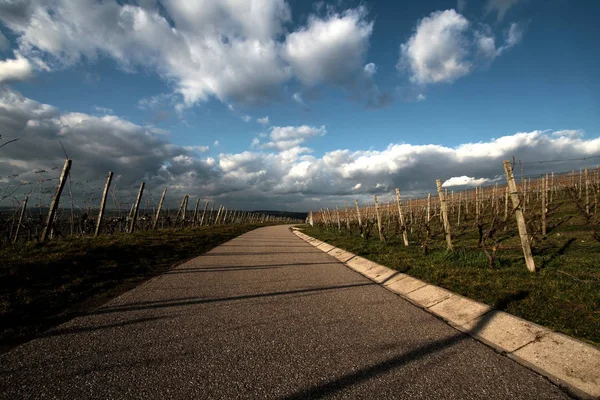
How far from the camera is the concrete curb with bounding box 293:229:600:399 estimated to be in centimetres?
295

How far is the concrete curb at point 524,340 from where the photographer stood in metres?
2.95

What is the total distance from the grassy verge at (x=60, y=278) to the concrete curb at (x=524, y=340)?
236 inches

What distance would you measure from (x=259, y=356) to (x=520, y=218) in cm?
752

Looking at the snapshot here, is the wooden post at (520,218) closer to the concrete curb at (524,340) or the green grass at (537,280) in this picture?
the green grass at (537,280)

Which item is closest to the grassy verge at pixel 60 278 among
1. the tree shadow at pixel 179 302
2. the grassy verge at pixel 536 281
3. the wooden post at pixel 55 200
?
the tree shadow at pixel 179 302

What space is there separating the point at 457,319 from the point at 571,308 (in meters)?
1.82

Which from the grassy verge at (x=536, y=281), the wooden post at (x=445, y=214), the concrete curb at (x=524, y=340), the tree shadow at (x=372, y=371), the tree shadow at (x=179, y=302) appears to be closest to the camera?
the tree shadow at (x=372, y=371)

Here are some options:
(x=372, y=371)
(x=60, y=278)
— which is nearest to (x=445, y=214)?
(x=372, y=371)

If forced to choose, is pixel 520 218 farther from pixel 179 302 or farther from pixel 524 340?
pixel 179 302

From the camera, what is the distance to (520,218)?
7445mm

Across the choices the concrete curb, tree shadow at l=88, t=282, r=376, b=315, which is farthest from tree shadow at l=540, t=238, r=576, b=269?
tree shadow at l=88, t=282, r=376, b=315

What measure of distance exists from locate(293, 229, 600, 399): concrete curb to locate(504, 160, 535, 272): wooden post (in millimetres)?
2929

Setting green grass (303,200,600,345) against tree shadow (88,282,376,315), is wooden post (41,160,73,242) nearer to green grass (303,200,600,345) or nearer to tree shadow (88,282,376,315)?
tree shadow (88,282,376,315)

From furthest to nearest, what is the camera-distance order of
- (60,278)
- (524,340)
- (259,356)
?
(60,278)
(524,340)
(259,356)
